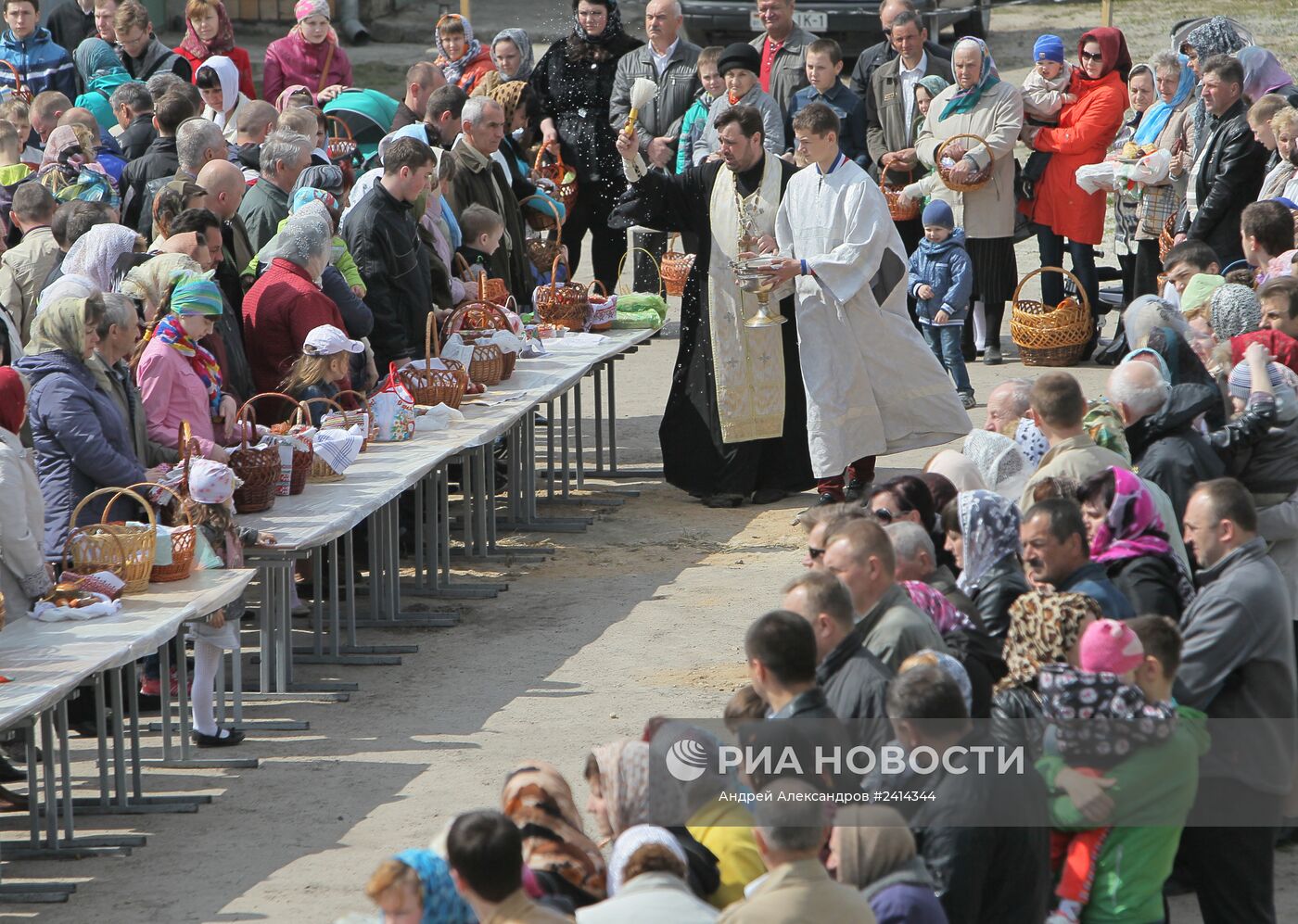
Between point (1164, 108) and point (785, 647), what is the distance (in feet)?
29.7

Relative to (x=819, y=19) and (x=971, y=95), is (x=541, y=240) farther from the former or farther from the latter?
(x=819, y=19)

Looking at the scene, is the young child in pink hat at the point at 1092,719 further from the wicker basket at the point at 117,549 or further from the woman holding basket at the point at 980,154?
the woman holding basket at the point at 980,154

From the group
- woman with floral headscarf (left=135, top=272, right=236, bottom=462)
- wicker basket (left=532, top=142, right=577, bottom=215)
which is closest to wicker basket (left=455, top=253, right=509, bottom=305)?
wicker basket (left=532, top=142, right=577, bottom=215)

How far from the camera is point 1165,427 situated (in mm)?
6000

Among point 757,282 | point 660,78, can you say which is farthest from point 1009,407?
point 660,78

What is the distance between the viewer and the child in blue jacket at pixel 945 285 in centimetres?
1127

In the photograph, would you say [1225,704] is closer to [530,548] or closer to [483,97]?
[530,548]

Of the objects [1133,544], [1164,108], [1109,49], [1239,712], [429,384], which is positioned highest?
[1109,49]

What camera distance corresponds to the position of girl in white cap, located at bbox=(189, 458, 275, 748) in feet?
20.5

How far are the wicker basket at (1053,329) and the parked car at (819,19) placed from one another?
7.52 meters

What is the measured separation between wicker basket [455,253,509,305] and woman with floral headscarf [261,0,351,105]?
354 centimetres

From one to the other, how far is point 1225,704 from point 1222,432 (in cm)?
145

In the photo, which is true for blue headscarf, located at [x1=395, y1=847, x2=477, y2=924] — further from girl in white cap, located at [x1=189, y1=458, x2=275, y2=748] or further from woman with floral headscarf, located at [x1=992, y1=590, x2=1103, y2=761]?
girl in white cap, located at [x1=189, y1=458, x2=275, y2=748]

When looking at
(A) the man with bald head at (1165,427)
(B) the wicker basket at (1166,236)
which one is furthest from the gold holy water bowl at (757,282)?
(B) the wicker basket at (1166,236)
